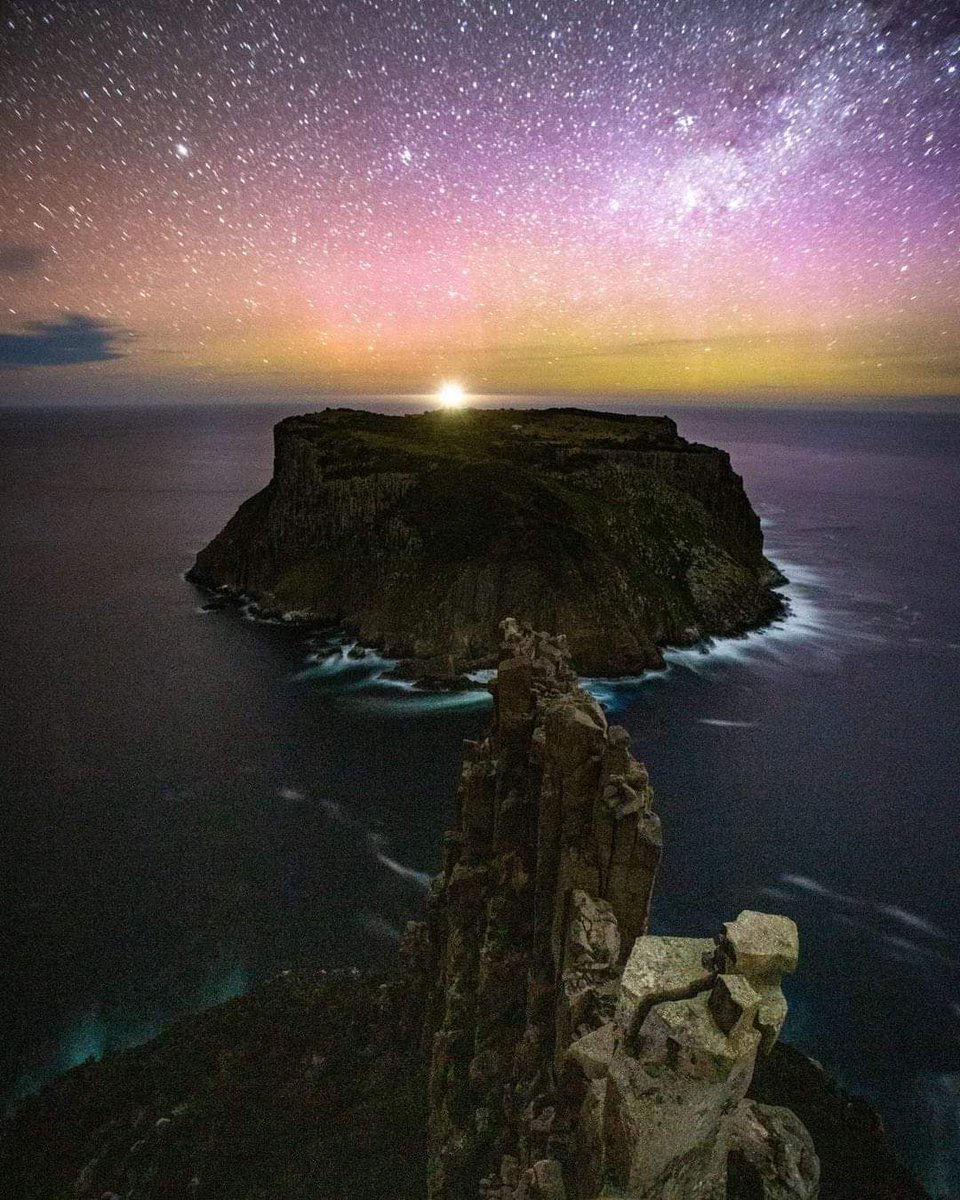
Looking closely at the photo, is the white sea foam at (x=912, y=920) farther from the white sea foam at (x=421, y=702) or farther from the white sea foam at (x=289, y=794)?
the white sea foam at (x=289, y=794)

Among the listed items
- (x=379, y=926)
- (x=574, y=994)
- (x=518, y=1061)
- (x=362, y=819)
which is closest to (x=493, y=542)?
(x=362, y=819)

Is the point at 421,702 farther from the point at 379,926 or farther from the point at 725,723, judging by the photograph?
the point at 379,926

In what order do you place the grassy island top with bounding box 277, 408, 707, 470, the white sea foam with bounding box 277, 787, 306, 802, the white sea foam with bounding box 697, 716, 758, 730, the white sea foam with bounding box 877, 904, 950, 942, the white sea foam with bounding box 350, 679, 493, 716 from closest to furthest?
the white sea foam with bounding box 877, 904, 950, 942 → the white sea foam with bounding box 277, 787, 306, 802 → the white sea foam with bounding box 697, 716, 758, 730 → the white sea foam with bounding box 350, 679, 493, 716 → the grassy island top with bounding box 277, 408, 707, 470

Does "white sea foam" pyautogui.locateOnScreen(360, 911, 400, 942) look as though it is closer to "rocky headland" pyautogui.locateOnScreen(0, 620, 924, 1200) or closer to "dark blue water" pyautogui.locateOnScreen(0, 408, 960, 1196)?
"dark blue water" pyautogui.locateOnScreen(0, 408, 960, 1196)

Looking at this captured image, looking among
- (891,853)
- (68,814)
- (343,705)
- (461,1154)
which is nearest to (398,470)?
(343,705)

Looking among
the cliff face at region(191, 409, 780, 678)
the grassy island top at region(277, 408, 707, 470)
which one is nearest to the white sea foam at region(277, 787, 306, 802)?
the cliff face at region(191, 409, 780, 678)

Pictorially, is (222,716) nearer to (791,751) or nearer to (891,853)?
(791,751)
